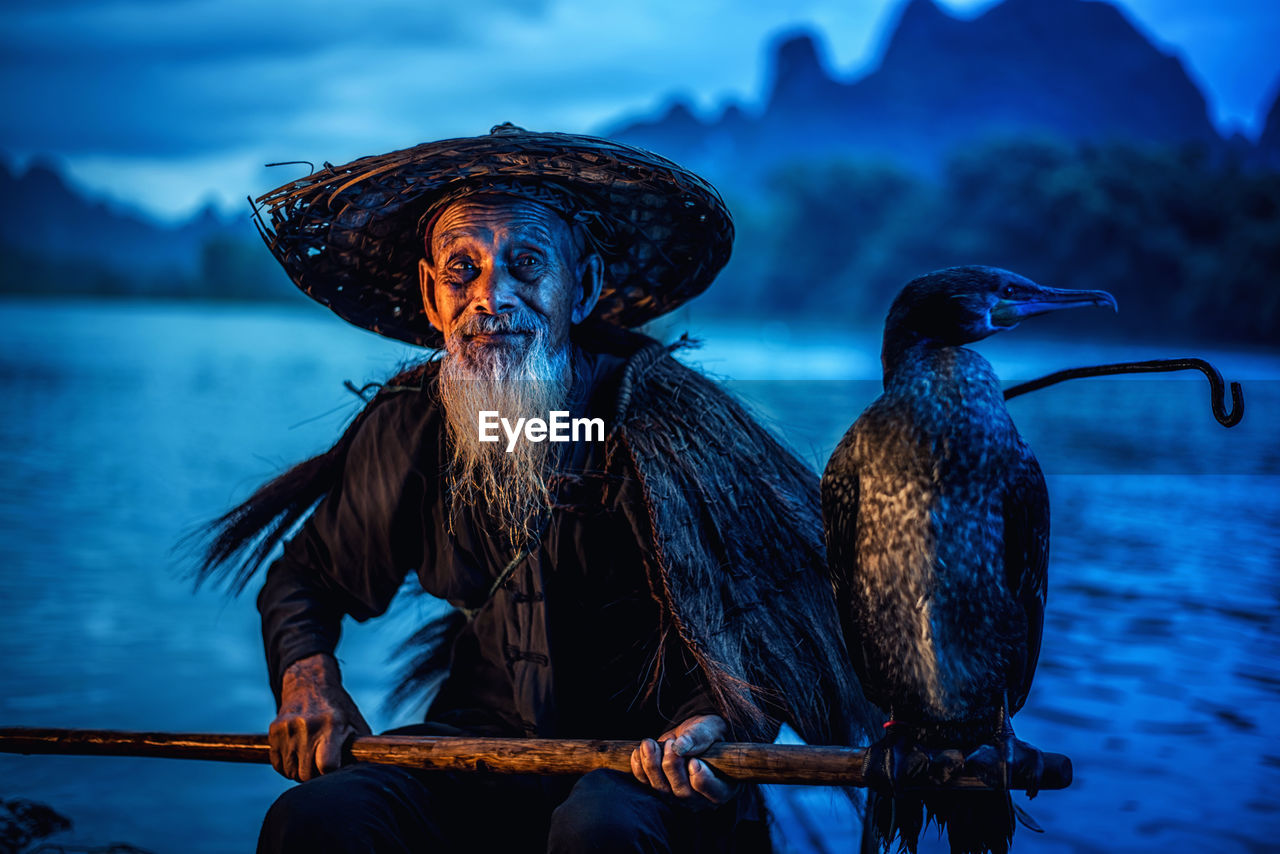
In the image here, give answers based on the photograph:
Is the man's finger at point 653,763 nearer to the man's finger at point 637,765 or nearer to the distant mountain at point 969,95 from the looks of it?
the man's finger at point 637,765

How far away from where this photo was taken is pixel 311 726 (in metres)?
1.47

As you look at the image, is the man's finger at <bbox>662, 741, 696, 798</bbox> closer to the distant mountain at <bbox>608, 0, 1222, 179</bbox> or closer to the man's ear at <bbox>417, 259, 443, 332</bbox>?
the man's ear at <bbox>417, 259, 443, 332</bbox>

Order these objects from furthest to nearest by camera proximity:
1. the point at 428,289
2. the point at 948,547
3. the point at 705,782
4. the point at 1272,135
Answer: the point at 1272,135 → the point at 428,289 → the point at 705,782 → the point at 948,547

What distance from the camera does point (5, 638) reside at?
13.6ft

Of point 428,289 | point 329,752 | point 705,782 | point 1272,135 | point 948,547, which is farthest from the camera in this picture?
point 1272,135

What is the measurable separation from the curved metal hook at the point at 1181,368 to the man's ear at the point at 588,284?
71 cm

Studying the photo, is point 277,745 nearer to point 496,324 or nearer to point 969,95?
point 496,324

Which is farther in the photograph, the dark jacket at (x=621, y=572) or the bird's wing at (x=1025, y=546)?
the dark jacket at (x=621, y=572)

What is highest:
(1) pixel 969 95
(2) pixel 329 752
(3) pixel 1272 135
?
(1) pixel 969 95

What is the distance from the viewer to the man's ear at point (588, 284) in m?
1.69

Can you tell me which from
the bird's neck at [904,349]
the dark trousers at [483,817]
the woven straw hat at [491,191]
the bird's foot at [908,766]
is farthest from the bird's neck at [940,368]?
the dark trousers at [483,817]

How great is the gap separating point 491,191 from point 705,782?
3.03 feet

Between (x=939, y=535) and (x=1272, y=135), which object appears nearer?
(x=939, y=535)

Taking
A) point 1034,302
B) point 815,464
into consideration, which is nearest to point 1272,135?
point 815,464
